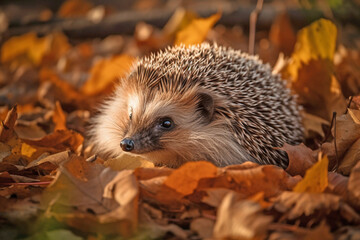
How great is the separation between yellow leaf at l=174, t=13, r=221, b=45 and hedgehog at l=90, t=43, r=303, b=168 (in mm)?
1077

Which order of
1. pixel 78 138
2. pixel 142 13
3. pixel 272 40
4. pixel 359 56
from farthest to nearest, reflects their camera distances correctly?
1. pixel 142 13
2. pixel 272 40
3. pixel 359 56
4. pixel 78 138

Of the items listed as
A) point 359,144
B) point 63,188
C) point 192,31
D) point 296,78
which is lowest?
A: point 63,188

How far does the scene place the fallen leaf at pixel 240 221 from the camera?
1642mm

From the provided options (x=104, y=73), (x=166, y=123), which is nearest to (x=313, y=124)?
(x=166, y=123)

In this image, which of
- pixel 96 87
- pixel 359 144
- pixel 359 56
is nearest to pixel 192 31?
pixel 96 87

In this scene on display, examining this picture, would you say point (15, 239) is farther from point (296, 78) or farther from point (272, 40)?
point (272, 40)

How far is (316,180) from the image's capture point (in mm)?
1974

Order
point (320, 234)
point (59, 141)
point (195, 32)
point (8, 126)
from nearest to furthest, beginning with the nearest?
1. point (320, 234)
2. point (8, 126)
3. point (59, 141)
4. point (195, 32)

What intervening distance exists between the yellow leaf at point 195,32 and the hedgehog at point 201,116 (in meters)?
1.08

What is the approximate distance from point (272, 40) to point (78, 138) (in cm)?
330

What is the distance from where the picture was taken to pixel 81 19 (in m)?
6.11

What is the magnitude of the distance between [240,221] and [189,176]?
45 centimetres

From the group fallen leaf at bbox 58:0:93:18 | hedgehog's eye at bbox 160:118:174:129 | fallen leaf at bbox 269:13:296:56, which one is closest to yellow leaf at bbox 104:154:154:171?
hedgehog's eye at bbox 160:118:174:129

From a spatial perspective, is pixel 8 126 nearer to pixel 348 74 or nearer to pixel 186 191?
pixel 186 191
